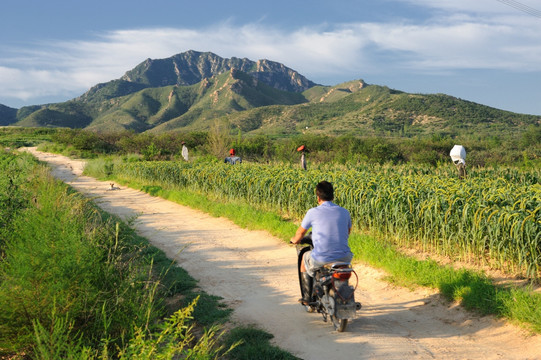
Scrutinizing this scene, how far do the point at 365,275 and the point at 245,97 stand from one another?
480ft

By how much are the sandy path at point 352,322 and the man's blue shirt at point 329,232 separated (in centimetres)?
94

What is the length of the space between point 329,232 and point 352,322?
4.22 ft

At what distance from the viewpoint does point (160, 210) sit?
14.6 meters

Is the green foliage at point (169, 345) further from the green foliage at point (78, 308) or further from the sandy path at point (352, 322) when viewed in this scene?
the sandy path at point (352, 322)

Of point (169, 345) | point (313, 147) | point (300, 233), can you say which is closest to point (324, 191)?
point (300, 233)

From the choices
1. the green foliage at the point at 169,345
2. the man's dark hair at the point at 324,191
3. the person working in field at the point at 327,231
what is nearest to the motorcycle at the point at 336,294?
the person working in field at the point at 327,231

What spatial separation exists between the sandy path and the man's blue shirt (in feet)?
3.07

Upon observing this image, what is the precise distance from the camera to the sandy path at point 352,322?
14.3 feet

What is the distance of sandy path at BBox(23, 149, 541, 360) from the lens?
4.35 m

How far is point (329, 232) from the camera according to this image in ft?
15.5

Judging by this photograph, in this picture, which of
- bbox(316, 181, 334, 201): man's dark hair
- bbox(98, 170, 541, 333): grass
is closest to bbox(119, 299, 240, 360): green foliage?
bbox(316, 181, 334, 201): man's dark hair

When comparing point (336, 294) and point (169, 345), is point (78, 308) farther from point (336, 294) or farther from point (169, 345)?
point (336, 294)

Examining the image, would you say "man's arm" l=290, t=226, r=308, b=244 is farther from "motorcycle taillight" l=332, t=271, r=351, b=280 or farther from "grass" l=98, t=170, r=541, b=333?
"grass" l=98, t=170, r=541, b=333

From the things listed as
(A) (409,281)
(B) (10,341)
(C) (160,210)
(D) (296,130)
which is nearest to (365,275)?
(A) (409,281)
